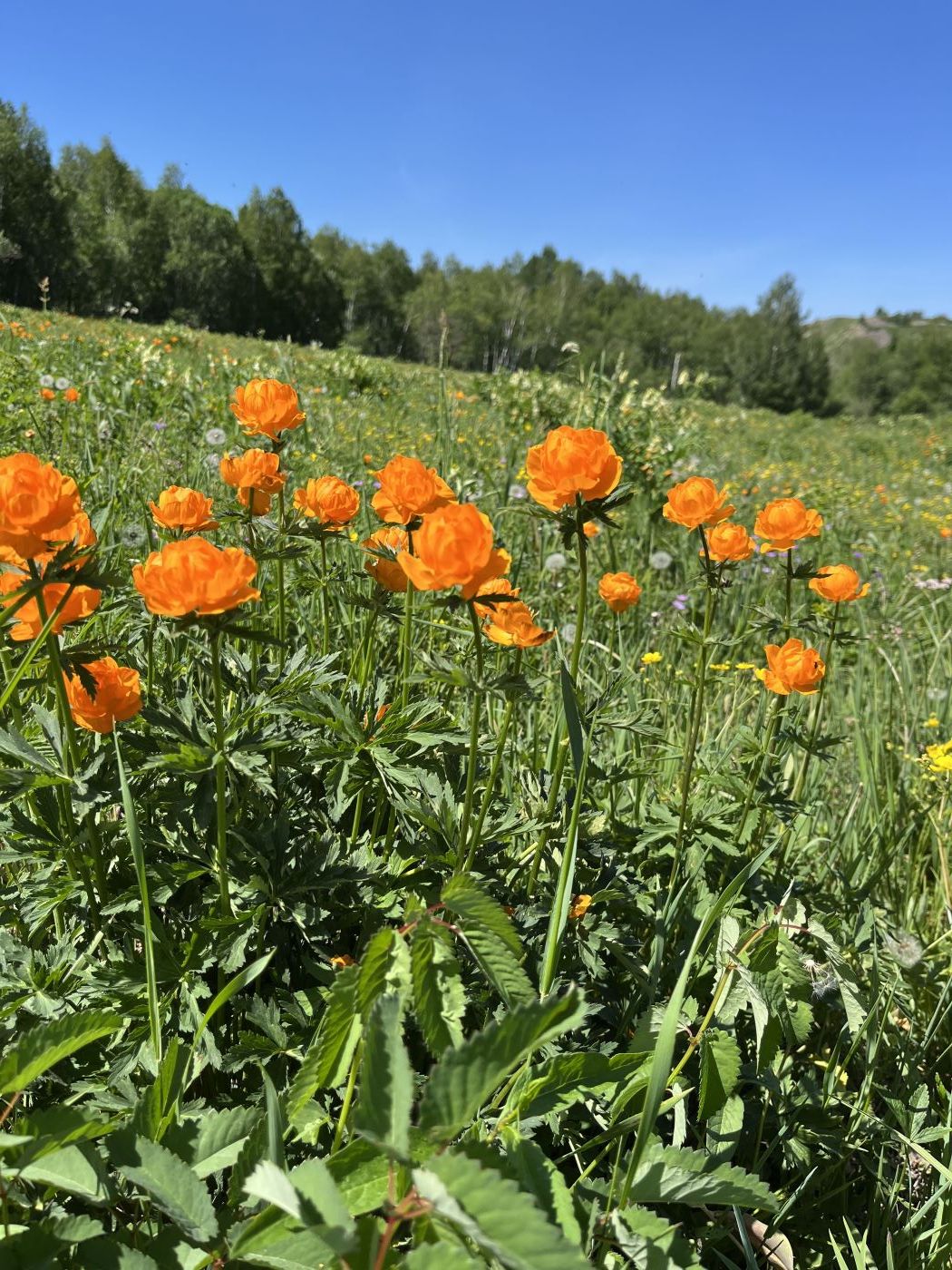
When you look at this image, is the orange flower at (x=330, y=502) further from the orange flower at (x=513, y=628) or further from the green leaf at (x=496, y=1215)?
the green leaf at (x=496, y=1215)

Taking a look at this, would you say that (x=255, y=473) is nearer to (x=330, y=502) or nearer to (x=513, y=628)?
(x=330, y=502)

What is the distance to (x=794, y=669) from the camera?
136 cm

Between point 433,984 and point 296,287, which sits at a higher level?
point 296,287

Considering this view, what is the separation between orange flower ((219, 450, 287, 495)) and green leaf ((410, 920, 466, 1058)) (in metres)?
0.85

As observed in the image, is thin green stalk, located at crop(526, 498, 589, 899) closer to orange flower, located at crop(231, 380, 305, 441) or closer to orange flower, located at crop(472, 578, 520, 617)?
orange flower, located at crop(472, 578, 520, 617)

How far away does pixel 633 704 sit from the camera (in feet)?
5.86

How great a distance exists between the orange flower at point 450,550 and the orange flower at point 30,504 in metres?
0.39

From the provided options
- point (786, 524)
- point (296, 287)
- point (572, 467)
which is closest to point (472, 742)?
point (572, 467)

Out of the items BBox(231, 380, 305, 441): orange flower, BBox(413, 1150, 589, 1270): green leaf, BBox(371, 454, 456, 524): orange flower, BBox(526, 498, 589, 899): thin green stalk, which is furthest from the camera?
BBox(231, 380, 305, 441): orange flower

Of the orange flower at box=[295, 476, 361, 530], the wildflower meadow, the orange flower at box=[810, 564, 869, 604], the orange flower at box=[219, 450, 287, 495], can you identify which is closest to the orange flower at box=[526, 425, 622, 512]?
the wildflower meadow

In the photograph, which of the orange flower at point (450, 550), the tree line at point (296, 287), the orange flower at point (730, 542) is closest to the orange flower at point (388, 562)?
the orange flower at point (450, 550)

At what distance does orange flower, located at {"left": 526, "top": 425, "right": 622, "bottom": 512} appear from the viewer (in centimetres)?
100

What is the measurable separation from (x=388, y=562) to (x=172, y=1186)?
0.83 m

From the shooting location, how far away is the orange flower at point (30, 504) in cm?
84
